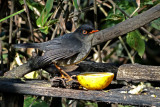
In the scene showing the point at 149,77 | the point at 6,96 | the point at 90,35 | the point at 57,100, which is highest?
the point at 90,35

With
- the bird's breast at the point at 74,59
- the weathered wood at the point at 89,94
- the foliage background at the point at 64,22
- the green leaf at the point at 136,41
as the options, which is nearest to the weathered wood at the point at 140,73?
the weathered wood at the point at 89,94

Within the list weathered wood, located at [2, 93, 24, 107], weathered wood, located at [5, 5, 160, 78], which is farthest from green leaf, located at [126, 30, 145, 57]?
weathered wood, located at [2, 93, 24, 107]

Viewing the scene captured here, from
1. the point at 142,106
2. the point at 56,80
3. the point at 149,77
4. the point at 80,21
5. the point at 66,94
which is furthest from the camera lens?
the point at 80,21

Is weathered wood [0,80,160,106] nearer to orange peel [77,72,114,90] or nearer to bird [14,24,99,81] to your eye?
orange peel [77,72,114,90]

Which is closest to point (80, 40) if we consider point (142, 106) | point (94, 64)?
point (94, 64)

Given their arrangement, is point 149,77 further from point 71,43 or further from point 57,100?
point 57,100
